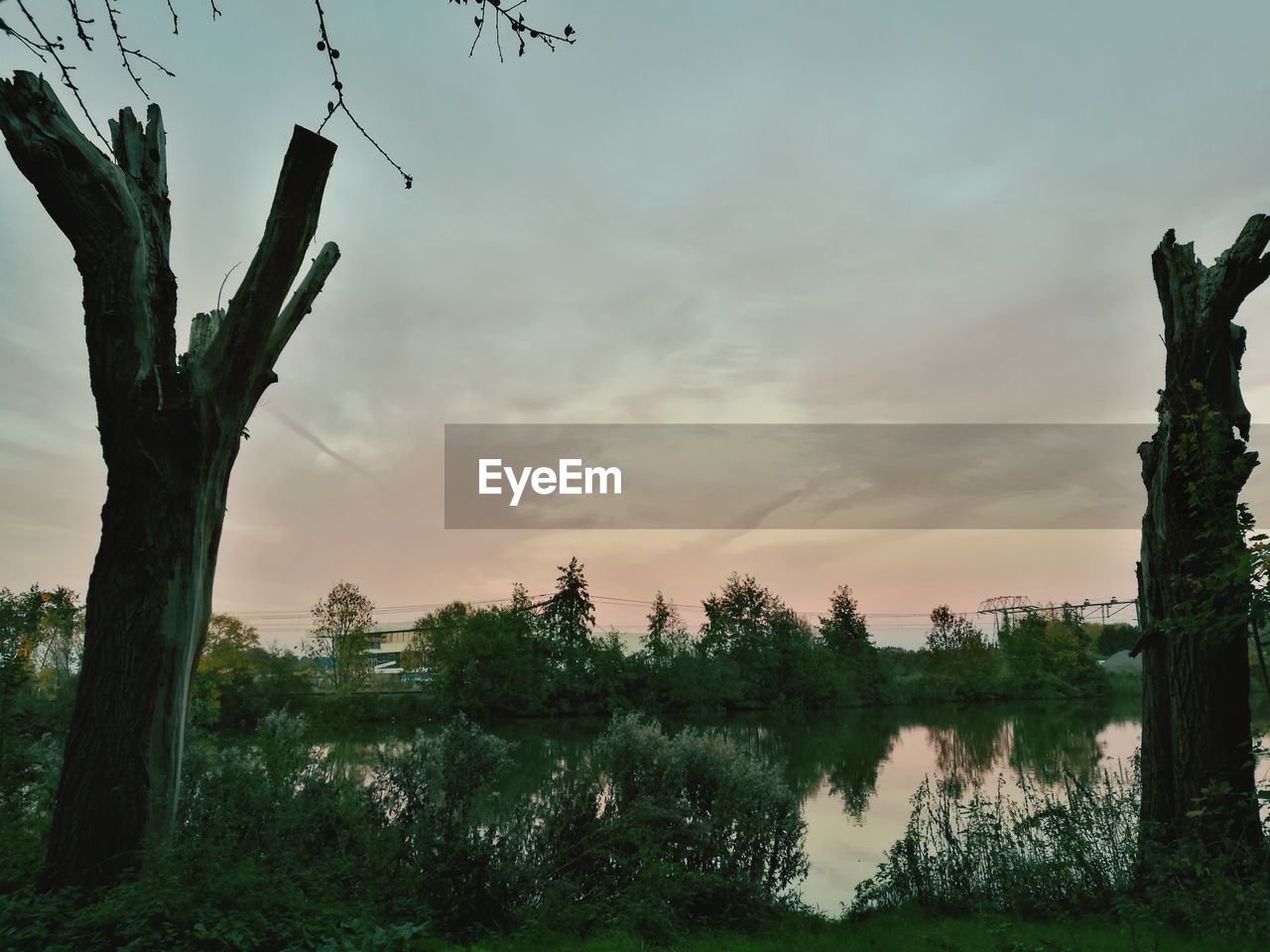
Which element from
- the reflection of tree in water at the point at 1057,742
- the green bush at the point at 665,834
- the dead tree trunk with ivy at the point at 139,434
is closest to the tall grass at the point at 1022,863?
the green bush at the point at 665,834

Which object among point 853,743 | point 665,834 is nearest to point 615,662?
point 853,743

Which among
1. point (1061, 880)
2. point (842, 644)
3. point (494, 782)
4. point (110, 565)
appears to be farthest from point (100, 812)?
point (842, 644)

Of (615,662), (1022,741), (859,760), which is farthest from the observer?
(615,662)

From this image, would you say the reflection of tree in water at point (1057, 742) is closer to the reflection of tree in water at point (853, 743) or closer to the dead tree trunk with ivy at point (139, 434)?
the reflection of tree in water at point (853, 743)

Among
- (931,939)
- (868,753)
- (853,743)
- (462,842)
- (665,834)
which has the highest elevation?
(462,842)

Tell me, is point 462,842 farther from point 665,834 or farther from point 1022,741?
point 1022,741

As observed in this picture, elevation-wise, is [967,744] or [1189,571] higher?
[1189,571]

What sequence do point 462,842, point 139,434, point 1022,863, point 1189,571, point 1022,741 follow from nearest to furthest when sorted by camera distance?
point 139,434 → point 1189,571 → point 462,842 → point 1022,863 → point 1022,741

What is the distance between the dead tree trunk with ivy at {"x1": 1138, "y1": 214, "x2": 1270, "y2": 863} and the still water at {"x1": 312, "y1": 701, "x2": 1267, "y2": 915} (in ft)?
1.95

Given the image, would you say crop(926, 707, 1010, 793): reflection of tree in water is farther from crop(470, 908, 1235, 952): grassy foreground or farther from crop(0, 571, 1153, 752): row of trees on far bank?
crop(0, 571, 1153, 752): row of trees on far bank

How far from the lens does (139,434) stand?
5.19 metres

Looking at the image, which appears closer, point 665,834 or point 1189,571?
point 1189,571

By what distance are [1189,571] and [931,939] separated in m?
3.76

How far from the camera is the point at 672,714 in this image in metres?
52.8
